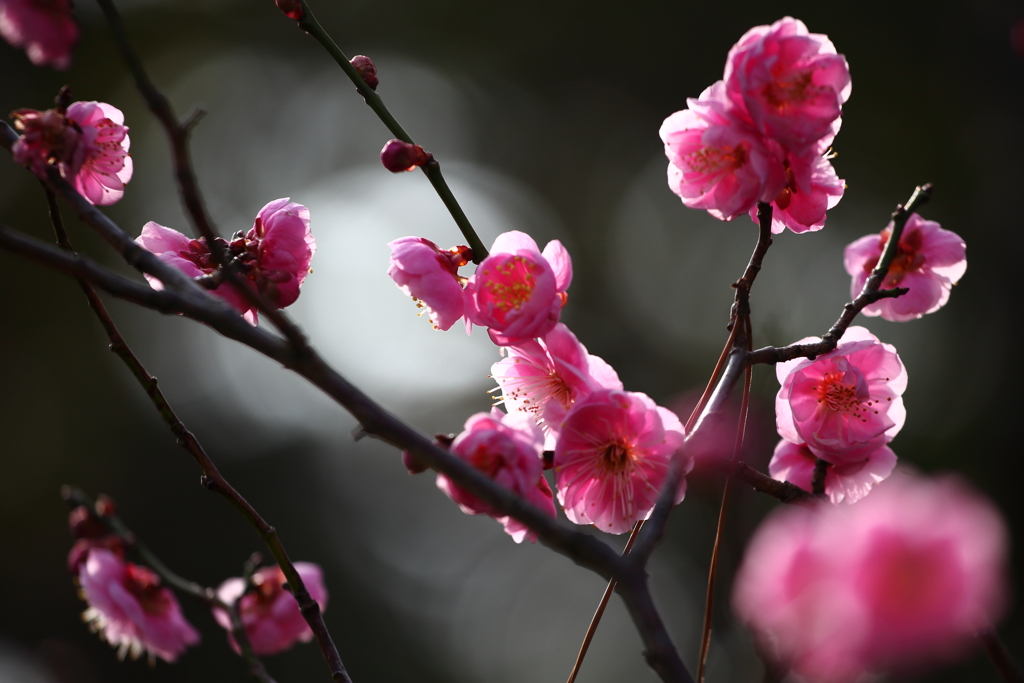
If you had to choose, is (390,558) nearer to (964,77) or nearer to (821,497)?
(964,77)

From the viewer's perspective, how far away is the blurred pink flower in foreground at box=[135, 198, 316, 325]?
0.86m

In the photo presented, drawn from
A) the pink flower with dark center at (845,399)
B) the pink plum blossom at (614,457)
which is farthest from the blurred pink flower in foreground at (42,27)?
the pink flower with dark center at (845,399)

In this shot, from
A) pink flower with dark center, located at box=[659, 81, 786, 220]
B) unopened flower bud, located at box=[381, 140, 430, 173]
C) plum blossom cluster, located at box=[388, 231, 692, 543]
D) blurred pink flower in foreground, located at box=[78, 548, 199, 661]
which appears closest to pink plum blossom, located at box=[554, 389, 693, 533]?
plum blossom cluster, located at box=[388, 231, 692, 543]

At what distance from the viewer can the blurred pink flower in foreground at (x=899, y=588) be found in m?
0.47

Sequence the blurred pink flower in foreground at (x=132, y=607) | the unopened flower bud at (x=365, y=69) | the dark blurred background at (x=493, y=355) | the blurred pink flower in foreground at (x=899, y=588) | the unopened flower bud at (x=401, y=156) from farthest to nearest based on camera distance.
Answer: the dark blurred background at (x=493, y=355) < the blurred pink flower in foreground at (x=132, y=607) < the unopened flower bud at (x=365, y=69) < the unopened flower bud at (x=401, y=156) < the blurred pink flower in foreground at (x=899, y=588)

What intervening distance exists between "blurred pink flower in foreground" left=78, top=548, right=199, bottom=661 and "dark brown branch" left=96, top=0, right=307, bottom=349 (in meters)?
1.14

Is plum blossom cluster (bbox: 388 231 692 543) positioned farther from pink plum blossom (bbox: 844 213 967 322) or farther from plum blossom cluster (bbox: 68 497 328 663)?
plum blossom cluster (bbox: 68 497 328 663)

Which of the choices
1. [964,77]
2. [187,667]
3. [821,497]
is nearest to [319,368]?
[821,497]

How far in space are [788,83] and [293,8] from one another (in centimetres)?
59

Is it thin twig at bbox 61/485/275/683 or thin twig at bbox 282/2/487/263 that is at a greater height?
thin twig at bbox 282/2/487/263

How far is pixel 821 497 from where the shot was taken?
89 cm

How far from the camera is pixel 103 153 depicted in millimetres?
889

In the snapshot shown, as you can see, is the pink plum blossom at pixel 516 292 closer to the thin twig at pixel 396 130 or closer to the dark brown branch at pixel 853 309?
the thin twig at pixel 396 130

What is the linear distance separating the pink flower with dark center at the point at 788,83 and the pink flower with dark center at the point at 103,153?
0.68 m
